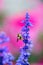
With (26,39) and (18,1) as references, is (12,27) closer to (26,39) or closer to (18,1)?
(18,1)

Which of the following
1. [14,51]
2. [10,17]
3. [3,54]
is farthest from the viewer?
[10,17]

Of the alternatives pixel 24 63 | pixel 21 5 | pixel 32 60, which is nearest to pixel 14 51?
pixel 32 60

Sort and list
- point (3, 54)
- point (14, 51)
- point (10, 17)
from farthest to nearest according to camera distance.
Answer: point (10, 17), point (14, 51), point (3, 54)

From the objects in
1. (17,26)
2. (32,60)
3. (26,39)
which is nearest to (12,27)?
(17,26)

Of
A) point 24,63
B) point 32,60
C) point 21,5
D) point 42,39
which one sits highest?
point 21,5

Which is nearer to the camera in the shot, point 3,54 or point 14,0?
point 3,54

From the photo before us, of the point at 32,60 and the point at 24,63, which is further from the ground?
the point at 32,60
